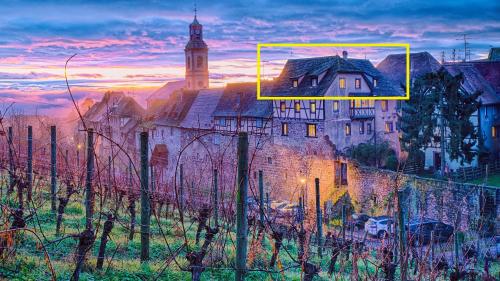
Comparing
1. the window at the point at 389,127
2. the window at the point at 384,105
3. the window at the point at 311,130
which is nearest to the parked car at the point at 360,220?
the window at the point at 311,130

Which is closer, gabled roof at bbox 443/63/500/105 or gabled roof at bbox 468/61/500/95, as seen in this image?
gabled roof at bbox 443/63/500/105

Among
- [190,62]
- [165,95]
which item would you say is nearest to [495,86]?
[190,62]

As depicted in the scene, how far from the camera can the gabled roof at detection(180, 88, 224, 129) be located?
133ft

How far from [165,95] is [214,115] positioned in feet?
130

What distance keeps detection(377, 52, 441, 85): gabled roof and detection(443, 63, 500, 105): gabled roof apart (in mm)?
2269

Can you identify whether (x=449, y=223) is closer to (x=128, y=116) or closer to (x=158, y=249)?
(x=158, y=249)

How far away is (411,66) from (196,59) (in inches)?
1160

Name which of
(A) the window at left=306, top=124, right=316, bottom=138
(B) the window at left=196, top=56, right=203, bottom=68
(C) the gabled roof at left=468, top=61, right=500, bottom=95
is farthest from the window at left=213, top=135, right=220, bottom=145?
(B) the window at left=196, top=56, right=203, bottom=68

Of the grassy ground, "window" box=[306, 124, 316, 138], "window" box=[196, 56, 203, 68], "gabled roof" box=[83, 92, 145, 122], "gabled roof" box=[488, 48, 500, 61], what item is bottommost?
the grassy ground

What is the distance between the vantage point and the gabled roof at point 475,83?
34.3m

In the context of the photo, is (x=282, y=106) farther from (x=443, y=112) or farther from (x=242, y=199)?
(x=242, y=199)

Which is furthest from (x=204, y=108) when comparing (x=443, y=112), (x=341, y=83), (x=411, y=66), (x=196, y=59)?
(x=196, y=59)

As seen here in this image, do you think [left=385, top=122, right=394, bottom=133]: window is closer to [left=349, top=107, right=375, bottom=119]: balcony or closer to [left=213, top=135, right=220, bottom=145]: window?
[left=349, top=107, right=375, bottom=119]: balcony

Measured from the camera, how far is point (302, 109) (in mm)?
33531
